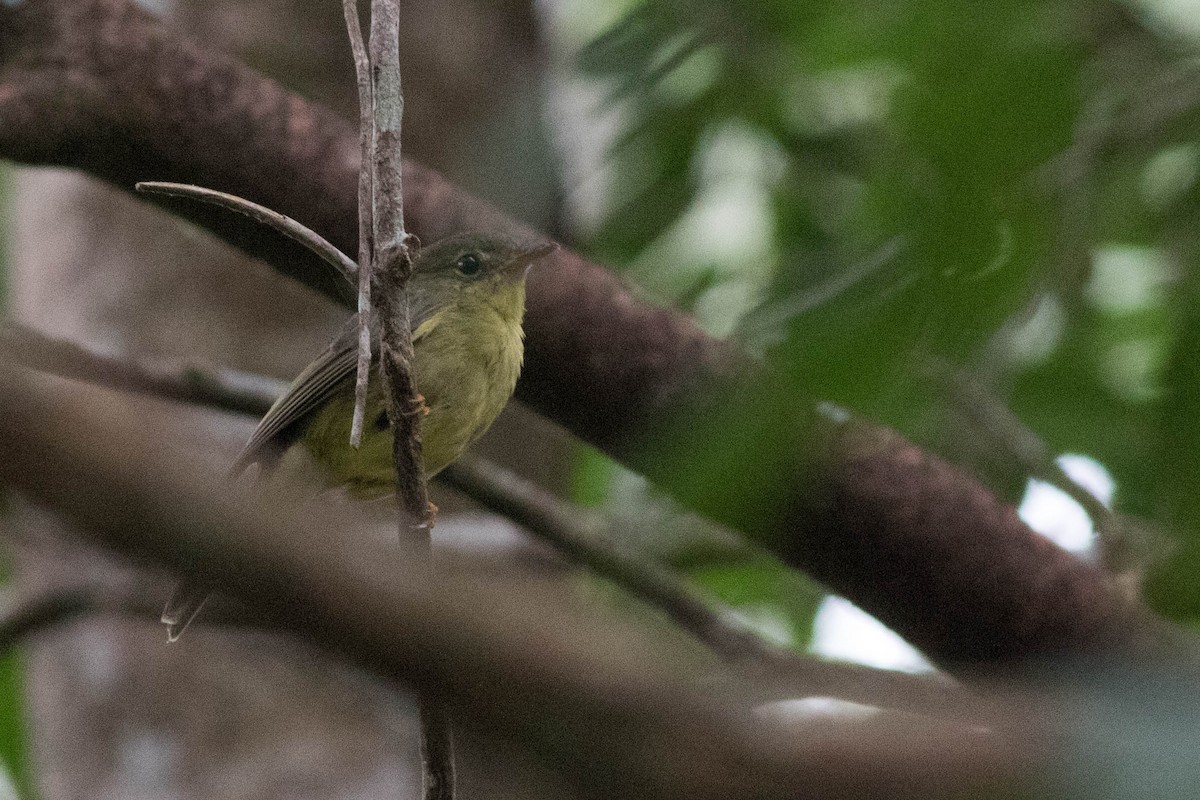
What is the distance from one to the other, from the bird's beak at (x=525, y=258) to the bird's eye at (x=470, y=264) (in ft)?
0.24

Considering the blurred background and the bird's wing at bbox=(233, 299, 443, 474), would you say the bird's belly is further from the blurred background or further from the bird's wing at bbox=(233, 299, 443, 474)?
the blurred background

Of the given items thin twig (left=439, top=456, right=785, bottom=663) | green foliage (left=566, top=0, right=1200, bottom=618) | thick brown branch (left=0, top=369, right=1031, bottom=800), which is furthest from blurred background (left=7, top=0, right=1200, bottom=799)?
thick brown branch (left=0, top=369, right=1031, bottom=800)

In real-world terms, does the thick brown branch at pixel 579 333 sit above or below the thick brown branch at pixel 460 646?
above

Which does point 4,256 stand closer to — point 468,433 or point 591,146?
point 591,146

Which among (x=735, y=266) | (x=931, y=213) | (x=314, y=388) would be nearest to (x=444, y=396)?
(x=314, y=388)

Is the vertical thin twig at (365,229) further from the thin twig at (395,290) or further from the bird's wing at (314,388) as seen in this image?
the bird's wing at (314,388)

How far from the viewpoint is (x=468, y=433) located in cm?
328

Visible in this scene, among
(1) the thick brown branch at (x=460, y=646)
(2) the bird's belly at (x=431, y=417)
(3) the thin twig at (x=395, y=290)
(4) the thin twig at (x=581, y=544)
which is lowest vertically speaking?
(1) the thick brown branch at (x=460, y=646)

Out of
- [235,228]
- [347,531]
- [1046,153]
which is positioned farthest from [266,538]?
[235,228]

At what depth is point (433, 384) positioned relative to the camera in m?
3.30

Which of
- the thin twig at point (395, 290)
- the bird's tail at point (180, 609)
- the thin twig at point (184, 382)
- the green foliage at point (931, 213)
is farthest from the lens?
the thin twig at point (184, 382)

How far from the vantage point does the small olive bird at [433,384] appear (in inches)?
129

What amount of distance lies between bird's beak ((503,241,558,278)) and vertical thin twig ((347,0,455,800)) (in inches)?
57.7

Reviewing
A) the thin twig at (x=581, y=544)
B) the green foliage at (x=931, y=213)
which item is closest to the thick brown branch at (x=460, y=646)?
the green foliage at (x=931, y=213)
